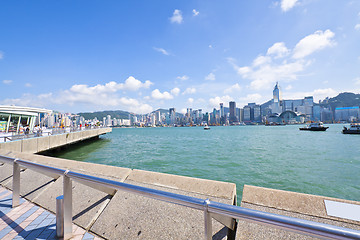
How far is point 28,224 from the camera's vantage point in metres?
3.04

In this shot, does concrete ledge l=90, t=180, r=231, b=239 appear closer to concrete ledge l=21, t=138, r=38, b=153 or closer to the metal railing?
the metal railing

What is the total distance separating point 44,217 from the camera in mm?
3246

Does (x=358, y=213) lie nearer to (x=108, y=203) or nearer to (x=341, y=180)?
(x=108, y=203)

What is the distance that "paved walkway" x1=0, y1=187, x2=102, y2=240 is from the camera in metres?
2.71

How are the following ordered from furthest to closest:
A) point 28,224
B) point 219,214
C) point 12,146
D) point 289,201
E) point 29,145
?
point 29,145 < point 12,146 < point 28,224 < point 289,201 < point 219,214

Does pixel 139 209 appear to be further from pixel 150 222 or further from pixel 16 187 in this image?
pixel 16 187

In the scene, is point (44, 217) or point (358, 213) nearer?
point (358, 213)

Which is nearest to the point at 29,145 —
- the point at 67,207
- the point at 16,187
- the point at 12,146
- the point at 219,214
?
the point at 12,146

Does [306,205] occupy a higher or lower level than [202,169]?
higher

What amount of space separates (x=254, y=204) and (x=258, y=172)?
10.2 metres

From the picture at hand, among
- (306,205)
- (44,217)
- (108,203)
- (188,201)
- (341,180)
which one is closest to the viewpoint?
(188,201)

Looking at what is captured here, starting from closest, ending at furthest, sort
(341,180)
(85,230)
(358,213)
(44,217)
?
1. (358,213)
2. (85,230)
3. (44,217)
4. (341,180)

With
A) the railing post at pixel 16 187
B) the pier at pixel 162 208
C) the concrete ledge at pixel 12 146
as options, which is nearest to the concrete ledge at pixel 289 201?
the pier at pixel 162 208

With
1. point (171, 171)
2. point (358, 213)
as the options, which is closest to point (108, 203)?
point (358, 213)
